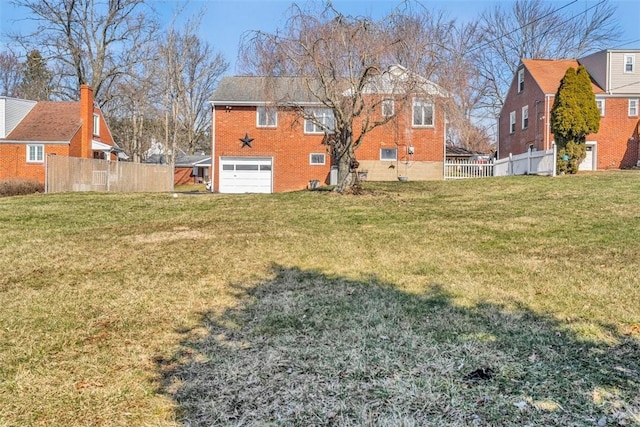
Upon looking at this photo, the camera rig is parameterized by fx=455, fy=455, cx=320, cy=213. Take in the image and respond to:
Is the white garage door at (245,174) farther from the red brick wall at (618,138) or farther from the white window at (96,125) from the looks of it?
the red brick wall at (618,138)

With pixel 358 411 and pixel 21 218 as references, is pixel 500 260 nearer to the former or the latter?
pixel 358 411

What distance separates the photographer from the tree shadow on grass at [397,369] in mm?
2578

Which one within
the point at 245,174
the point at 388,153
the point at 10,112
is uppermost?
the point at 10,112

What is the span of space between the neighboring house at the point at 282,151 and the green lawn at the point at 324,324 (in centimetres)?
1433

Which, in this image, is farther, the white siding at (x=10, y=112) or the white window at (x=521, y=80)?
the white window at (x=521, y=80)

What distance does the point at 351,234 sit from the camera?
771 centimetres

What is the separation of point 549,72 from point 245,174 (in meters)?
17.6

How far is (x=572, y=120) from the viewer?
55.6 feet

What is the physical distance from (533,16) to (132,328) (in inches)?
1596

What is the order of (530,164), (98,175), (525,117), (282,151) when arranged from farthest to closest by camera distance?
(525,117), (282,151), (98,175), (530,164)

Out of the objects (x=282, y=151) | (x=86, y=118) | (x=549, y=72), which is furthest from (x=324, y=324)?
(x=86, y=118)

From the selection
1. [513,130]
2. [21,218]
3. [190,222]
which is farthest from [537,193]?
[513,130]

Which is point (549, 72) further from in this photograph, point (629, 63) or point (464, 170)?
point (464, 170)

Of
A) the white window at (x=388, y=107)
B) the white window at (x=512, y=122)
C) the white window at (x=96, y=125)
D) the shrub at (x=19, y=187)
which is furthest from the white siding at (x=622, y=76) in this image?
the white window at (x=96, y=125)
